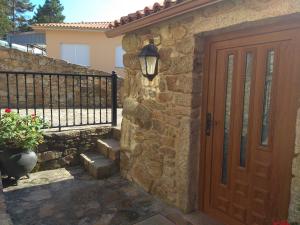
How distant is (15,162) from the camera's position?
134 inches

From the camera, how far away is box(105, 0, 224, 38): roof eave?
219cm

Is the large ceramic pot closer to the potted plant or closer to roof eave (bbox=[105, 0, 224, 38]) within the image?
the potted plant

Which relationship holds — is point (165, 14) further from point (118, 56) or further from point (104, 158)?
point (118, 56)

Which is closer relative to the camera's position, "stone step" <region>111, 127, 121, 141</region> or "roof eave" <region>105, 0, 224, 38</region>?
"roof eave" <region>105, 0, 224, 38</region>

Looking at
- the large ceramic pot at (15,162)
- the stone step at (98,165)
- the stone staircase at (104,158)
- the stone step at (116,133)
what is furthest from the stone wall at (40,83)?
the large ceramic pot at (15,162)

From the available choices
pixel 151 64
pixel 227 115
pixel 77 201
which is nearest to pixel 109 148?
pixel 77 201

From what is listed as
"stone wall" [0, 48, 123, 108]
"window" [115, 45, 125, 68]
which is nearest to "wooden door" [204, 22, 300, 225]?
"stone wall" [0, 48, 123, 108]

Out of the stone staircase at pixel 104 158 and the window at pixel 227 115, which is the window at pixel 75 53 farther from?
the window at pixel 227 115

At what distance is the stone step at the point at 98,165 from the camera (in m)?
3.85

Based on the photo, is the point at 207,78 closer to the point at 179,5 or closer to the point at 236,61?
the point at 236,61

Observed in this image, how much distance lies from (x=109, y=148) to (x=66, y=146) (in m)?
0.74

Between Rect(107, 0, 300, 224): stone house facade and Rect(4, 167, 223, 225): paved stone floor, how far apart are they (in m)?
0.18

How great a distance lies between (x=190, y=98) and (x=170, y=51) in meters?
0.60

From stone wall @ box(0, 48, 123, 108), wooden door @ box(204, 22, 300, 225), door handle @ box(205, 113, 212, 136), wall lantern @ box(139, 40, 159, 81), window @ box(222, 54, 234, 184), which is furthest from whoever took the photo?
stone wall @ box(0, 48, 123, 108)
